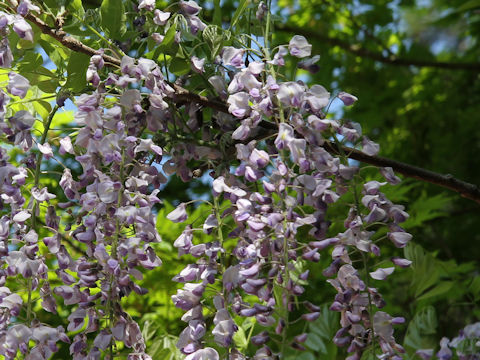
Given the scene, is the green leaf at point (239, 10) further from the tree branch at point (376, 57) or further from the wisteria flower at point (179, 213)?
the tree branch at point (376, 57)

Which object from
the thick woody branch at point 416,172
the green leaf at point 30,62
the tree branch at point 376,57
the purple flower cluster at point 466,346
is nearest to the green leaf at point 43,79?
the green leaf at point 30,62

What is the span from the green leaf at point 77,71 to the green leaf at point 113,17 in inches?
1.9

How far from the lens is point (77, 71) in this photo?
75 cm

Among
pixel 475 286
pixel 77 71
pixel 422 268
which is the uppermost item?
pixel 77 71

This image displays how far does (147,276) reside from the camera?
1316 mm

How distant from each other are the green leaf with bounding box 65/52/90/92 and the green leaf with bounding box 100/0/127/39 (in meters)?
0.05

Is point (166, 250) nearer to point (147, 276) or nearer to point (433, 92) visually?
point (147, 276)

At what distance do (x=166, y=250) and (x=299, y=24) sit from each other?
1208mm

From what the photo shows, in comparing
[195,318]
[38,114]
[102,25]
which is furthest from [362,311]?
[38,114]

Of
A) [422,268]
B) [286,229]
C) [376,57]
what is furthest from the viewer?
[376,57]

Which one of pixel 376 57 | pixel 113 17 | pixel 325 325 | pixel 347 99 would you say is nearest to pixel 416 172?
pixel 347 99

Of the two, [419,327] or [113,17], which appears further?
[419,327]

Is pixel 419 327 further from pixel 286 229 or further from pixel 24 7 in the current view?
pixel 24 7

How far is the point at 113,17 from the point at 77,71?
2.9 inches
